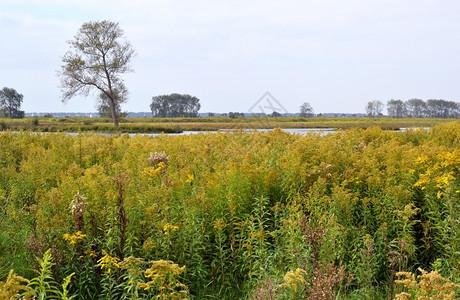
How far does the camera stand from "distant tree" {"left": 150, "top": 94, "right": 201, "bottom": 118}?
9438cm

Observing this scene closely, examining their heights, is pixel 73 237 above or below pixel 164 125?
below

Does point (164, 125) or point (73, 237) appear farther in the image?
point (164, 125)

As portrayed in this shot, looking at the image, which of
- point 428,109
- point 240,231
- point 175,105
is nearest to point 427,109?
point 428,109

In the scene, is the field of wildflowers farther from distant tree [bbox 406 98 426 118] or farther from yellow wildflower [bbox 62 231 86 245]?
distant tree [bbox 406 98 426 118]

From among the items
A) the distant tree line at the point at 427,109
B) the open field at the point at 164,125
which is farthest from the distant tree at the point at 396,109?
the open field at the point at 164,125

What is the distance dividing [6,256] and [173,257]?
1773 mm

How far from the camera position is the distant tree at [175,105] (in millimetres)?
94375

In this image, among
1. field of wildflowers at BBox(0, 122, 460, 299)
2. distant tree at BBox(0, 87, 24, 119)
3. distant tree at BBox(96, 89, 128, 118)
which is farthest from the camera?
distant tree at BBox(0, 87, 24, 119)

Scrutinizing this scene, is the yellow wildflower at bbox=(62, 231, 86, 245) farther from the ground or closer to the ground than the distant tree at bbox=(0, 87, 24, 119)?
closer to the ground

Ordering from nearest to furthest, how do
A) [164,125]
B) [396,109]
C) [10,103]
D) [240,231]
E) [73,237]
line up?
1. [73,237]
2. [240,231]
3. [164,125]
4. [10,103]
5. [396,109]

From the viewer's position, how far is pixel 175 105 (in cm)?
9488

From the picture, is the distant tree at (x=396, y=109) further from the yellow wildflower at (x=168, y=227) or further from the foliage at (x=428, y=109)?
the yellow wildflower at (x=168, y=227)

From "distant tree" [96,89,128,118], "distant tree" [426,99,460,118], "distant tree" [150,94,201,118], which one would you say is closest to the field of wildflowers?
"distant tree" [96,89,128,118]

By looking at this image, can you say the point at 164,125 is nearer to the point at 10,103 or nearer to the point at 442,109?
the point at 10,103
